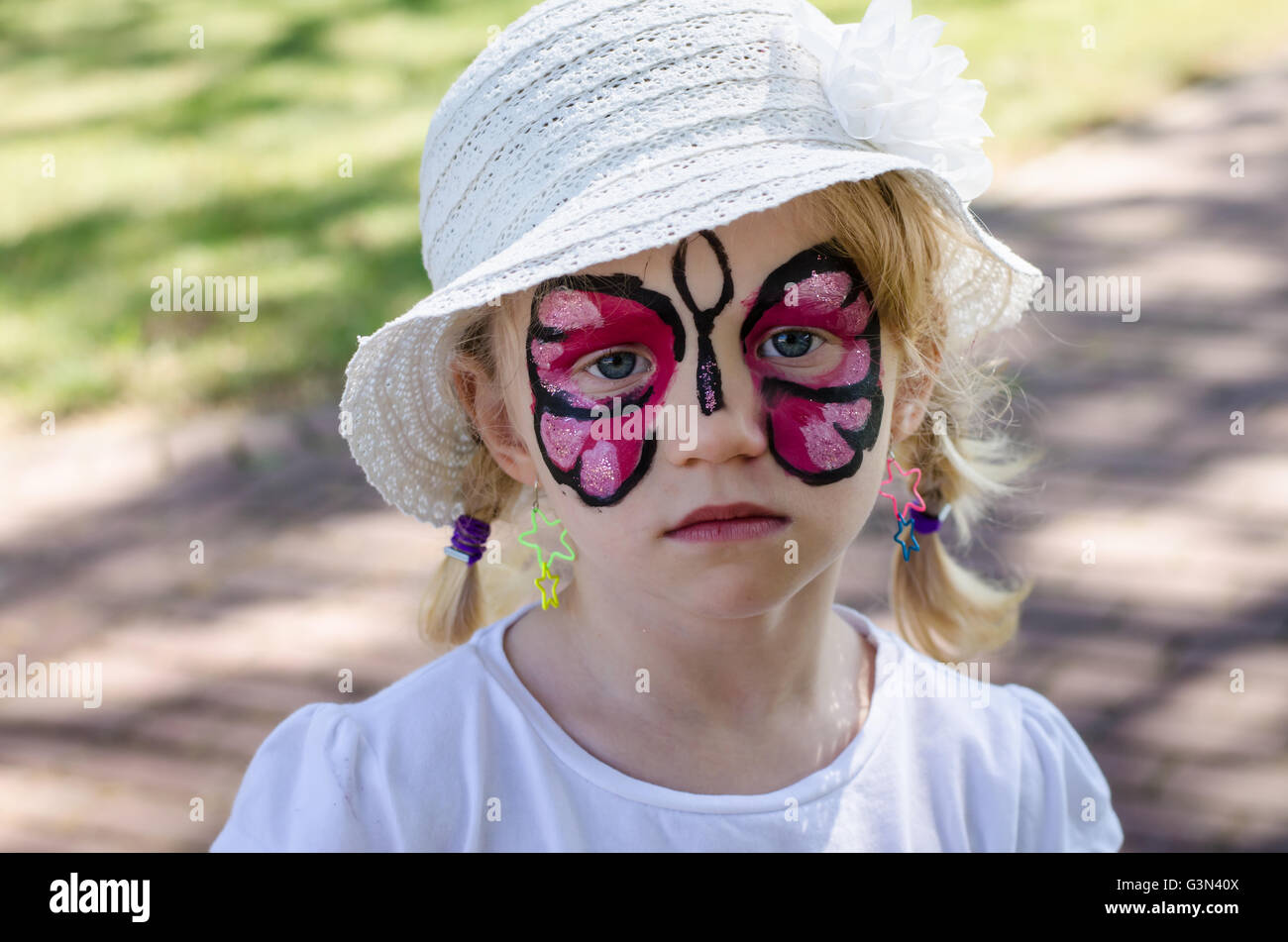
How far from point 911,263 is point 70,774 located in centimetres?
232

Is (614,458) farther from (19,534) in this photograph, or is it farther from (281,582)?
(19,534)

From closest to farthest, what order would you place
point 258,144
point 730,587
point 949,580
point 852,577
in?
point 730,587 < point 949,580 < point 852,577 < point 258,144

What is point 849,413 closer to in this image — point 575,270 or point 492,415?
point 575,270

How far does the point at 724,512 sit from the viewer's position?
1663mm

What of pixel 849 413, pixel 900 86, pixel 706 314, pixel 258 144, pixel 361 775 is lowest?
pixel 361 775

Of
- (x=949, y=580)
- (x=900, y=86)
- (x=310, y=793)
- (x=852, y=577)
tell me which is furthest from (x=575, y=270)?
(x=852, y=577)

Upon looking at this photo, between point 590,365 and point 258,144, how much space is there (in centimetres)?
467

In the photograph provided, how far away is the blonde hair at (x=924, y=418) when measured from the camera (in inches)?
69.9

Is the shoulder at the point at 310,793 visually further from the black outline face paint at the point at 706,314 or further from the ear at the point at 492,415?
the black outline face paint at the point at 706,314

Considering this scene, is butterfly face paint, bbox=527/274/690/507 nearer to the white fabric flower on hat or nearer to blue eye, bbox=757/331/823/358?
blue eye, bbox=757/331/823/358

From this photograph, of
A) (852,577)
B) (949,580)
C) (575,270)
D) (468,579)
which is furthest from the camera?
(852,577)

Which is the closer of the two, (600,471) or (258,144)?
(600,471)

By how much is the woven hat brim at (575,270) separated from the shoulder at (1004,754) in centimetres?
55

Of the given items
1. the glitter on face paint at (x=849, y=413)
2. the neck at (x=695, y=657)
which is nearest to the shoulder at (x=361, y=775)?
the neck at (x=695, y=657)
